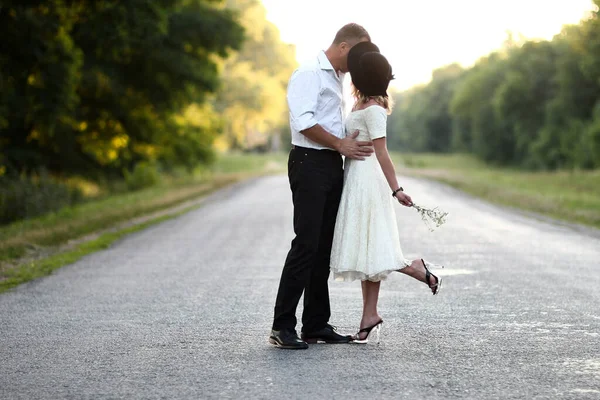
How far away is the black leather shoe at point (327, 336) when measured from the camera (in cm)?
650

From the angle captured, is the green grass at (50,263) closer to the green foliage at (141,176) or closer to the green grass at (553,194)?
the green grass at (553,194)

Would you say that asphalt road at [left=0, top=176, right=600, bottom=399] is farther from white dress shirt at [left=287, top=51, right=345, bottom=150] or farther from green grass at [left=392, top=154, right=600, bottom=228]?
green grass at [left=392, top=154, right=600, bottom=228]

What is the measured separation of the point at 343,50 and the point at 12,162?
23.5m

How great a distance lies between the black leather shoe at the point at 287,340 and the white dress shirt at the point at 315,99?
1.26m

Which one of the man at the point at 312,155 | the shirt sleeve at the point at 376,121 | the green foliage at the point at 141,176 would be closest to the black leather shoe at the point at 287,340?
the man at the point at 312,155

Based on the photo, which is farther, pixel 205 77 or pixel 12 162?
pixel 205 77

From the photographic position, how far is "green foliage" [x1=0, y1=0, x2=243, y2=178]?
21297mm

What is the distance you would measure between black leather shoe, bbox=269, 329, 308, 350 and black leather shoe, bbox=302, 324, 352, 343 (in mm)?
209

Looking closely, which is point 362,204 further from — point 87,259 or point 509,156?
point 509,156

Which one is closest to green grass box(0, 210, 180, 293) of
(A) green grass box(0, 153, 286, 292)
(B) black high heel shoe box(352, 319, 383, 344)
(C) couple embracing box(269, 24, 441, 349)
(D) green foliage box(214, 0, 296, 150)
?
(A) green grass box(0, 153, 286, 292)

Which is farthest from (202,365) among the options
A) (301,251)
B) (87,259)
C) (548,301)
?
(87,259)

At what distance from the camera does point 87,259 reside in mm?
12711

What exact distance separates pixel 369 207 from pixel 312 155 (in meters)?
0.53

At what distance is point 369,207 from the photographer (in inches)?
251
